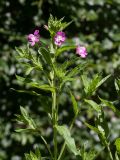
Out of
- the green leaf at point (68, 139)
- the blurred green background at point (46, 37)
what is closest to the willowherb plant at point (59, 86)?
the green leaf at point (68, 139)

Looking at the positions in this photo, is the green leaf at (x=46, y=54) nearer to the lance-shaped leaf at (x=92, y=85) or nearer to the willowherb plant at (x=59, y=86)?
the willowherb plant at (x=59, y=86)

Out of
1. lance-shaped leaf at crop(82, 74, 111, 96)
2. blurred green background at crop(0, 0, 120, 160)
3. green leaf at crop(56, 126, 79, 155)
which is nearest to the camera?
green leaf at crop(56, 126, 79, 155)

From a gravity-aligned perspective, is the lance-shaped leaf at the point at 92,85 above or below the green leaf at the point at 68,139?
above

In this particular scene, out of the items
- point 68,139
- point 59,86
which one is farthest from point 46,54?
point 68,139

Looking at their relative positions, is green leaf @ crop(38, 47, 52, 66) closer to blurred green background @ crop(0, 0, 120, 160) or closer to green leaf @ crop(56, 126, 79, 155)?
green leaf @ crop(56, 126, 79, 155)

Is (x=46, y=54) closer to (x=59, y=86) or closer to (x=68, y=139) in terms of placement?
(x=59, y=86)

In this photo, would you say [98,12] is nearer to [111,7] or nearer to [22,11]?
[111,7]

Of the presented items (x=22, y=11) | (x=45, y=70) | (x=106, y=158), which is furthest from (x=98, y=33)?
(x=45, y=70)

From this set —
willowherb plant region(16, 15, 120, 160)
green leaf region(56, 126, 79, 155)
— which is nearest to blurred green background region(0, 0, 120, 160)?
willowherb plant region(16, 15, 120, 160)
